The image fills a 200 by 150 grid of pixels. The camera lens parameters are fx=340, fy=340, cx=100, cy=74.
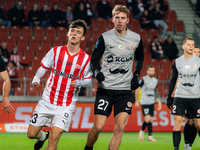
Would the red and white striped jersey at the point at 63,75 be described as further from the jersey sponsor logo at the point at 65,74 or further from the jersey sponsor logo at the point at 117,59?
the jersey sponsor logo at the point at 117,59

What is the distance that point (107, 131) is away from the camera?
1161 cm

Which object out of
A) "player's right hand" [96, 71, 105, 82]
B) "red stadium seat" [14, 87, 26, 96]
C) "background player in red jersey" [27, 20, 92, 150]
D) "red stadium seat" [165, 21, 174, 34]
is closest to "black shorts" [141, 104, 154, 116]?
"red stadium seat" [14, 87, 26, 96]

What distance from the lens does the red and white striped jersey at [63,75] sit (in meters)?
5.16

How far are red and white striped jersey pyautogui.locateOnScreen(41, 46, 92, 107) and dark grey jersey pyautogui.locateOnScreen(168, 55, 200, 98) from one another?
7.48ft

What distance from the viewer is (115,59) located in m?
5.22

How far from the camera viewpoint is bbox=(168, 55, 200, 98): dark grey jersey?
6.62 m

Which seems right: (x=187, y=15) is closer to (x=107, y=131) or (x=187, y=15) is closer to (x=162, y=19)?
(x=162, y=19)

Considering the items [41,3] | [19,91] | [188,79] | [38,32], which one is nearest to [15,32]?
[38,32]

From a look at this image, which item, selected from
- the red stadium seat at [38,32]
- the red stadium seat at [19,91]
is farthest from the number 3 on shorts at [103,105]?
the red stadium seat at [38,32]

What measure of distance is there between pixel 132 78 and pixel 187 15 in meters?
14.0

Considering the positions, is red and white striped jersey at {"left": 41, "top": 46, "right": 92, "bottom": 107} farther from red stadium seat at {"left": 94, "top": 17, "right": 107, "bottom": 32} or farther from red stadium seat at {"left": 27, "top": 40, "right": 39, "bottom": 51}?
red stadium seat at {"left": 94, "top": 17, "right": 107, "bottom": 32}

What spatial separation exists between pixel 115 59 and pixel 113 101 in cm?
67

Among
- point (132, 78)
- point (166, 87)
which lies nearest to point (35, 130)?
point (132, 78)

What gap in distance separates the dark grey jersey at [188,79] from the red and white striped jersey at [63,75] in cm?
228
